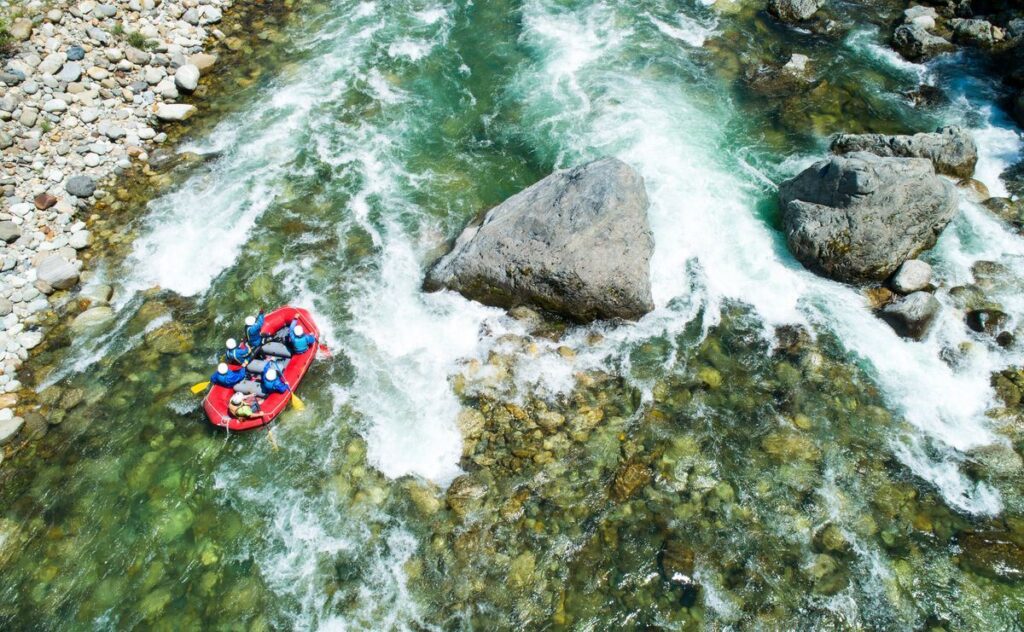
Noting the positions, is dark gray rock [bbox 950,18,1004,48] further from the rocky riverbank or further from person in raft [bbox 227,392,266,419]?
the rocky riverbank

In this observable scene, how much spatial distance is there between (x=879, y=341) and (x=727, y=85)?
24.5 ft

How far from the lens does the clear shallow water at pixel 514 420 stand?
798cm

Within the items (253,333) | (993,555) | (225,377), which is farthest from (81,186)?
(993,555)

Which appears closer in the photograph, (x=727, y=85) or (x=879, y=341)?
(x=879, y=341)

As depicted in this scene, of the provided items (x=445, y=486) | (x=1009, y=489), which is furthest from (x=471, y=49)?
(x=1009, y=489)

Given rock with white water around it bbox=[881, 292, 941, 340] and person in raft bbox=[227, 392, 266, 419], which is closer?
person in raft bbox=[227, 392, 266, 419]

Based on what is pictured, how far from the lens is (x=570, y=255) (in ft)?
33.8

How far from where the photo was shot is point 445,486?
8.88 m

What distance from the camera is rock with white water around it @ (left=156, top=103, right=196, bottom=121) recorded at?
13992 mm


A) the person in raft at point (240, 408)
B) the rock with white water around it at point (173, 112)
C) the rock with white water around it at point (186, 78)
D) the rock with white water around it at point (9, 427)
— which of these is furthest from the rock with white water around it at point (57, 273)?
the rock with white water around it at point (186, 78)

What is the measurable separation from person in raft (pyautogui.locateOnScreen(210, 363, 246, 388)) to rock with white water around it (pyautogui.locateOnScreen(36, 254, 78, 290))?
399cm

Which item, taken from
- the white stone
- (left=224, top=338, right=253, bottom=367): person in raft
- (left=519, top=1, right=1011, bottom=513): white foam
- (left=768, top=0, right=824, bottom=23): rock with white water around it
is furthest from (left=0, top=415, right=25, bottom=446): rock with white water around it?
(left=768, top=0, right=824, bottom=23): rock with white water around it

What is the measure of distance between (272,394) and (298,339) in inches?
37.9

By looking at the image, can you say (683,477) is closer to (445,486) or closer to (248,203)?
(445,486)
